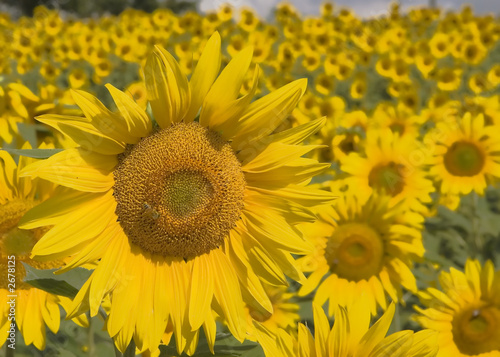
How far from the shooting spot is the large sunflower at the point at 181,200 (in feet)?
4.42

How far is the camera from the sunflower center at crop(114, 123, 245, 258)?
146cm

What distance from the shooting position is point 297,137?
1.52m

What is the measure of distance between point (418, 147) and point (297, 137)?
2.39 meters

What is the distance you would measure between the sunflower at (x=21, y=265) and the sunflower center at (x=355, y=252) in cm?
140

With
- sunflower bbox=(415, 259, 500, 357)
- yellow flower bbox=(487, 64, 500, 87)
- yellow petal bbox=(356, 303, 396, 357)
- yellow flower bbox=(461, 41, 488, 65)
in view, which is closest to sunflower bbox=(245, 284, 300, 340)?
sunflower bbox=(415, 259, 500, 357)

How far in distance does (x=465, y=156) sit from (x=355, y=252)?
4.67 ft

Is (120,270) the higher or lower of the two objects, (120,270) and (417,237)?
the lower

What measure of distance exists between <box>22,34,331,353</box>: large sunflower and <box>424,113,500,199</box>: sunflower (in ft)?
8.05

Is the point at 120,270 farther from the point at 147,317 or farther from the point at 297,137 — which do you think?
the point at 297,137

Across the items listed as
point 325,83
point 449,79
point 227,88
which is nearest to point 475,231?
point 325,83

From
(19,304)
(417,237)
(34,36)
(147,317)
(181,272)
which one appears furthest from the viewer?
(34,36)

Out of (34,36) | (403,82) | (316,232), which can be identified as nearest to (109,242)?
(316,232)

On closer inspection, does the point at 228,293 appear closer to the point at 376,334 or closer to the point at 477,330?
the point at 376,334

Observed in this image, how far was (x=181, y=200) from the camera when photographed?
155 cm
